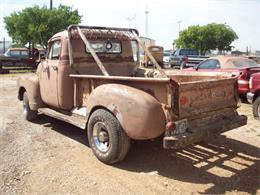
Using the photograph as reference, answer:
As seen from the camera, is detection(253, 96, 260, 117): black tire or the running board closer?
the running board

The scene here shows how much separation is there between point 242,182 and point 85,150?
2664 mm

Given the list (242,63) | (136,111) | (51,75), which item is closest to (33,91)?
(51,75)

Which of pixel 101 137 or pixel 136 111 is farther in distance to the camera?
pixel 101 137

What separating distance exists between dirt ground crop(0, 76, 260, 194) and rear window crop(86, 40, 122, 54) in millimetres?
1761

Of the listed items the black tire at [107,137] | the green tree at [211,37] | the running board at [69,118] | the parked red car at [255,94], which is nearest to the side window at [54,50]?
the running board at [69,118]

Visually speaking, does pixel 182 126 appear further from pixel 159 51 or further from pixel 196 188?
pixel 159 51

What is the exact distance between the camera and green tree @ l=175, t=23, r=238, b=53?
44.7m

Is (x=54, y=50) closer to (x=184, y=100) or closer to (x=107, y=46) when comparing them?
(x=107, y=46)

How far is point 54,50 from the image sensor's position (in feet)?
24.9

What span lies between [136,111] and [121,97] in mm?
355

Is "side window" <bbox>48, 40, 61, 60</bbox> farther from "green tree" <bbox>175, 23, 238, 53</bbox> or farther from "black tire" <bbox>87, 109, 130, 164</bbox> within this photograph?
"green tree" <bbox>175, 23, 238, 53</bbox>

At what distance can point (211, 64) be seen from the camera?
511 inches

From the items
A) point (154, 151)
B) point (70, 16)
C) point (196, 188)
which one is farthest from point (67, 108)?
point (70, 16)

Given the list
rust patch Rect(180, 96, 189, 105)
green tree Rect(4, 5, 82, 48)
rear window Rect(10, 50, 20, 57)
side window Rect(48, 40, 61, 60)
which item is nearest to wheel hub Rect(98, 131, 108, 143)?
rust patch Rect(180, 96, 189, 105)
